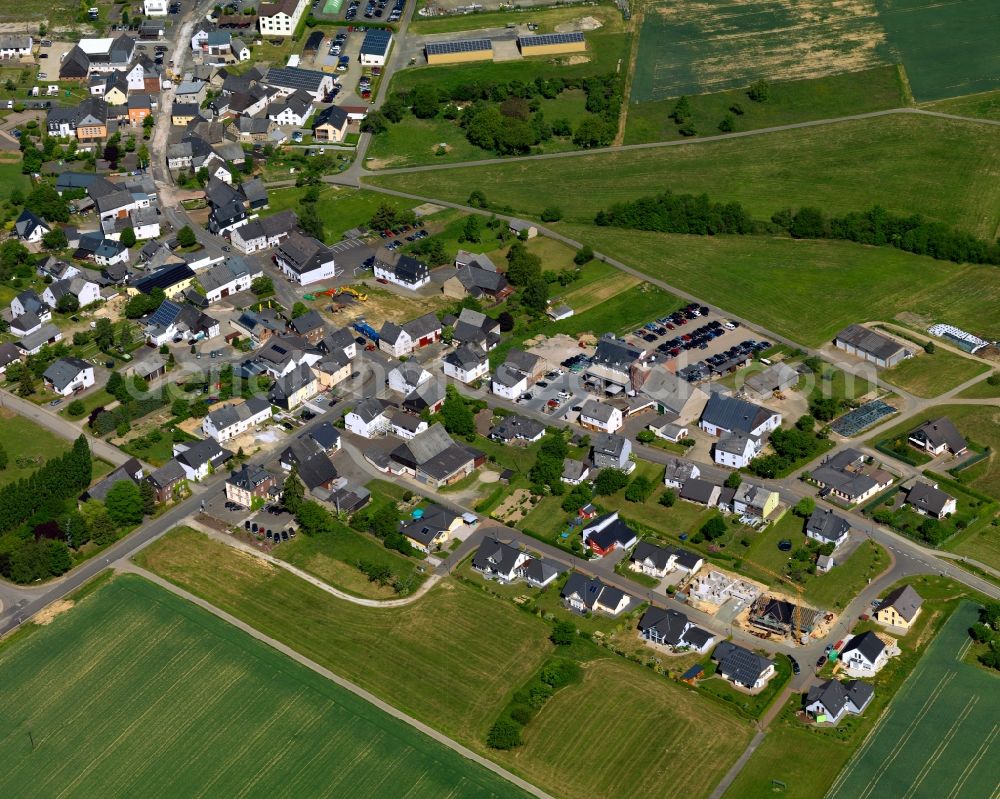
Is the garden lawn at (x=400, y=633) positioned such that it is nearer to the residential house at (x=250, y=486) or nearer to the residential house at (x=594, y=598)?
the residential house at (x=594, y=598)

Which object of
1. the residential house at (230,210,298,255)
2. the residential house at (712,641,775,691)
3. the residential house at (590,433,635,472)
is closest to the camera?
the residential house at (712,641,775,691)

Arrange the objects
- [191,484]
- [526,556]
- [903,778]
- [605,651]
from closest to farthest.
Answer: [903,778], [605,651], [526,556], [191,484]

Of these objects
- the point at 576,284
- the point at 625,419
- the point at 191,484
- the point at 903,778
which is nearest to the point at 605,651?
the point at 903,778

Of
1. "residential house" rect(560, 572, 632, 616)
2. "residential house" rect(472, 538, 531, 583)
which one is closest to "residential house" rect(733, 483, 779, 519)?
"residential house" rect(560, 572, 632, 616)

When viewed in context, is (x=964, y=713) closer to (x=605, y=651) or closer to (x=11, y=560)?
(x=605, y=651)

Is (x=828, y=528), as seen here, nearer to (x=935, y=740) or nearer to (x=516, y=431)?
(x=935, y=740)

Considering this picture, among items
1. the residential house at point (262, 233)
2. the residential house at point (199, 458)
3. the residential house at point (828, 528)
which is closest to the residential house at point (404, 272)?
the residential house at point (262, 233)

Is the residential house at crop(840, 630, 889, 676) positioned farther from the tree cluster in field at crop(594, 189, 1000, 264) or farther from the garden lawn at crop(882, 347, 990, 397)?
the tree cluster in field at crop(594, 189, 1000, 264)
